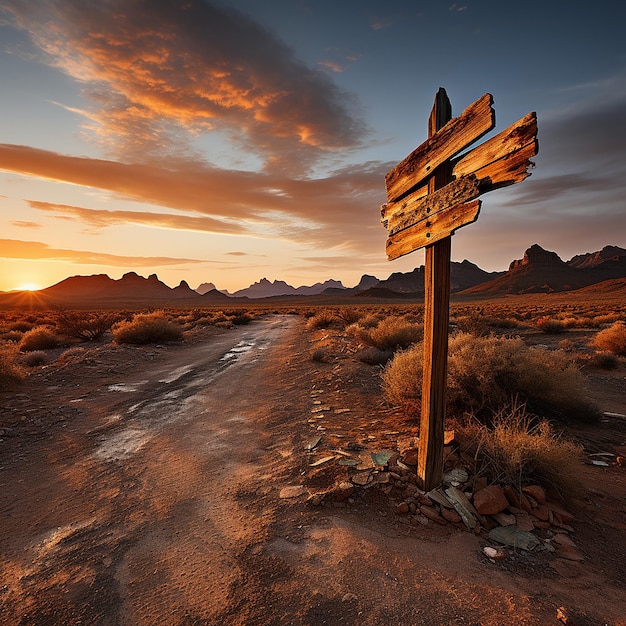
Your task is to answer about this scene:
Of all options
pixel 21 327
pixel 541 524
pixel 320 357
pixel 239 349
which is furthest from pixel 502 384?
pixel 21 327

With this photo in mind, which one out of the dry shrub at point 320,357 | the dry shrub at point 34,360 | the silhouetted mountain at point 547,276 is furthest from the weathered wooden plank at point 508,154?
the silhouetted mountain at point 547,276

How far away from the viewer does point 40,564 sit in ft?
10.6

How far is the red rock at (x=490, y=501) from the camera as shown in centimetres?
373

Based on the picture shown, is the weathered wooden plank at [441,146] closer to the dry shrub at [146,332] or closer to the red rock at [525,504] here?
the red rock at [525,504]

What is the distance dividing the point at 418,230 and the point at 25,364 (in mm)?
12930

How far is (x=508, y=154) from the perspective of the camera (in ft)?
8.79

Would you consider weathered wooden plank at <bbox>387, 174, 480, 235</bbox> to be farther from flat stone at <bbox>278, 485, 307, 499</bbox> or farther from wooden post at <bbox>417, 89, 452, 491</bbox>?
flat stone at <bbox>278, 485, 307, 499</bbox>

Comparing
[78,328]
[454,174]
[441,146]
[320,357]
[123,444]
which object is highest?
[441,146]

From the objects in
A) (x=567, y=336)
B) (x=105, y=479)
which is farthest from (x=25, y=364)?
(x=567, y=336)

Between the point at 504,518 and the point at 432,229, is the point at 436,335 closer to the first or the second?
the point at 432,229

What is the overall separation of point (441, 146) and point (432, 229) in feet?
2.62

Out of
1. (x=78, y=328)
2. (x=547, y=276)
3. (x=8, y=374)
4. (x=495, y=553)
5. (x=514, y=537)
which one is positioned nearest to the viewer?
(x=495, y=553)

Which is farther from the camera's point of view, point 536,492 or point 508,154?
point 536,492

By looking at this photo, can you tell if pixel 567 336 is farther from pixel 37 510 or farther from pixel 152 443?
pixel 37 510
